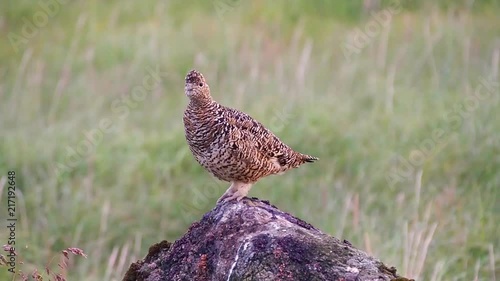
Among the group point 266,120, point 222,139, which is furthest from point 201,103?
point 266,120

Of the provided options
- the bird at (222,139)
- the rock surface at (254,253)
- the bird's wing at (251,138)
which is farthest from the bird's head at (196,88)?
the rock surface at (254,253)

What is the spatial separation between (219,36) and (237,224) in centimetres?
826

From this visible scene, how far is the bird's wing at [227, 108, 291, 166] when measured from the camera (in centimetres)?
485

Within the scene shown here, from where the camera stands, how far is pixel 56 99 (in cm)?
1024

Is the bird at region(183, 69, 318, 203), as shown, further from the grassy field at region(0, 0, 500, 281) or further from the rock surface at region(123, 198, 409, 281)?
the grassy field at region(0, 0, 500, 281)

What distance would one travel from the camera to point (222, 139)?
4.75 meters

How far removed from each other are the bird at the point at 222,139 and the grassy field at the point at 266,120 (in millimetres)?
1622

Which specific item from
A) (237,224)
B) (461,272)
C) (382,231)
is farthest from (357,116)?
(237,224)

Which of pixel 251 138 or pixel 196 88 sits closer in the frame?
pixel 196 88

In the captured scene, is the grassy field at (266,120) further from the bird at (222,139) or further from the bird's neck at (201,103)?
the bird's neck at (201,103)

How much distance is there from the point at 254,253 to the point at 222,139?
1.26 meters

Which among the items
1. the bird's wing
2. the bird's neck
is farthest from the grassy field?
the bird's neck

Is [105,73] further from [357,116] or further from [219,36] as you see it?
[357,116]

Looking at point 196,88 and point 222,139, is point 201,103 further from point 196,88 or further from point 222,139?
point 222,139
